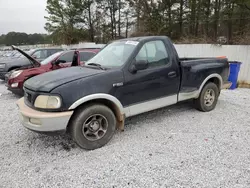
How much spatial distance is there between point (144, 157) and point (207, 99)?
2647 mm

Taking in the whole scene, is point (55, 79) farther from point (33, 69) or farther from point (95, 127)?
point (33, 69)

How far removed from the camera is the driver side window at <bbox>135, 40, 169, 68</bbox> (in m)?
3.73

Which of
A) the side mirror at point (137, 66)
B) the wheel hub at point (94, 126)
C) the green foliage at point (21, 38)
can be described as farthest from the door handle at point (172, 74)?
the green foliage at point (21, 38)

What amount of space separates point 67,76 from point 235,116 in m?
3.80

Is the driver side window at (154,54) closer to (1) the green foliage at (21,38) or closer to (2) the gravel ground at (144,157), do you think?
(2) the gravel ground at (144,157)

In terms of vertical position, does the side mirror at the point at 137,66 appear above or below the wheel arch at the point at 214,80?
above

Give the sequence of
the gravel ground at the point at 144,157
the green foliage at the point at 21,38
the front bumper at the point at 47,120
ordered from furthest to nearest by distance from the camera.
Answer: the green foliage at the point at 21,38 → the front bumper at the point at 47,120 → the gravel ground at the point at 144,157

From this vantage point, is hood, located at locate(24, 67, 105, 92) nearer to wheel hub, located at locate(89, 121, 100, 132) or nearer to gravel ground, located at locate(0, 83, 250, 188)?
wheel hub, located at locate(89, 121, 100, 132)

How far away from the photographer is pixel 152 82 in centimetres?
373

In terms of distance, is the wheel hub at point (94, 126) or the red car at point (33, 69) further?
the red car at point (33, 69)

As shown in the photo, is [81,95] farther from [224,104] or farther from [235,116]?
[224,104]

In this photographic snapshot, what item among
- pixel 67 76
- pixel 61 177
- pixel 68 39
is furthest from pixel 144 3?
pixel 61 177

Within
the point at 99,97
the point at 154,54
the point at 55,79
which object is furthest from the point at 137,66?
the point at 55,79

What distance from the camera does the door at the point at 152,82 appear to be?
11.4 feet
